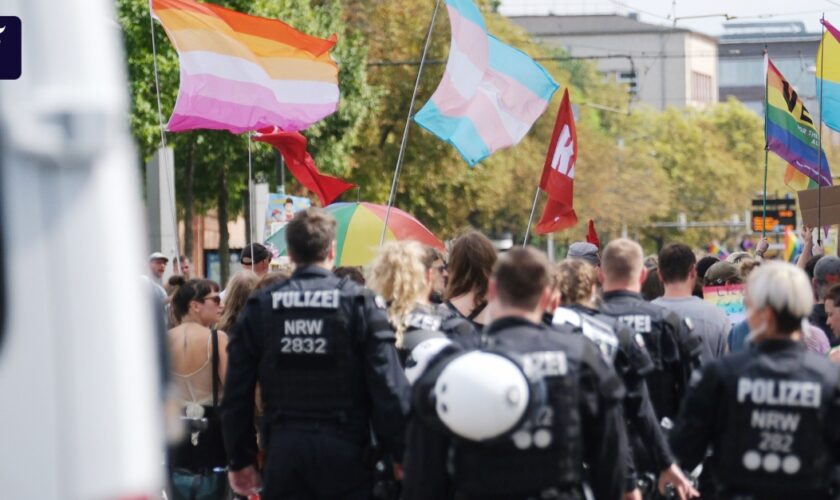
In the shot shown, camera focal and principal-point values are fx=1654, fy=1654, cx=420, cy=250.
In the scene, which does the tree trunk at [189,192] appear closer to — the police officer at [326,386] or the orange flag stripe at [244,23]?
the orange flag stripe at [244,23]

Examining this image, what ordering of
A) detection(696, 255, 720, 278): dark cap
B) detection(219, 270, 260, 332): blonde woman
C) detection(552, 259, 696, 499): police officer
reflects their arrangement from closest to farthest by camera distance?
1. detection(552, 259, 696, 499): police officer
2. detection(219, 270, 260, 332): blonde woman
3. detection(696, 255, 720, 278): dark cap

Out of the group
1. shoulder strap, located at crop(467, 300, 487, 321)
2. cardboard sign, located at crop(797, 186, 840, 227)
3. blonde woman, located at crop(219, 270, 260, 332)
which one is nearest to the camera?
shoulder strap, located at crop(467, 300, 487, 321)

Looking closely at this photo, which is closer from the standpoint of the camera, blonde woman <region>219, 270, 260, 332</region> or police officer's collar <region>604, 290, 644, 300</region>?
police officer's collar <region>604, 290, 644, 300</region>

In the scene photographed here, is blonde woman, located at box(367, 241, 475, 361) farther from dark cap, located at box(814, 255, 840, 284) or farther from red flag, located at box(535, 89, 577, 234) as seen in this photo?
red flag, located at box(535, 89, 577, 234)

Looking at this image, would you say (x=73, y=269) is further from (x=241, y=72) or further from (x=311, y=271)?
(x=241, y=72)

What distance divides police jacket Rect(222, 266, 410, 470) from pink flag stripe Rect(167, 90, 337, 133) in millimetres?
5639

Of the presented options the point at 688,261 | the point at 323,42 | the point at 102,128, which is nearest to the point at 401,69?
the point at 323,42

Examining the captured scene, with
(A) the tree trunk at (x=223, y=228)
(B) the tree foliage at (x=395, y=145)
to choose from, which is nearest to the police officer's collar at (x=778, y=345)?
(B) the tree foliage at (x=395, y=145)

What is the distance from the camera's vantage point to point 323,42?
1345cm

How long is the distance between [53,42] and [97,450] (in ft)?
2.25

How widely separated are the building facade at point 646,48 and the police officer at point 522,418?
13516 centimetres

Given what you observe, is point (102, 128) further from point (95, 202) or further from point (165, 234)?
point (165, 234)

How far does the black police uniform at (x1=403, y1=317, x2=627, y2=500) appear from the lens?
5.19m

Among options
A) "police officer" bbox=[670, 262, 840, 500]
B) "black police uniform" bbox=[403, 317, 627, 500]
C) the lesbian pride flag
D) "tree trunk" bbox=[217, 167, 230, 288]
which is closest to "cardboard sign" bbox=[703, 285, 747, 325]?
the lesbian pride flag
